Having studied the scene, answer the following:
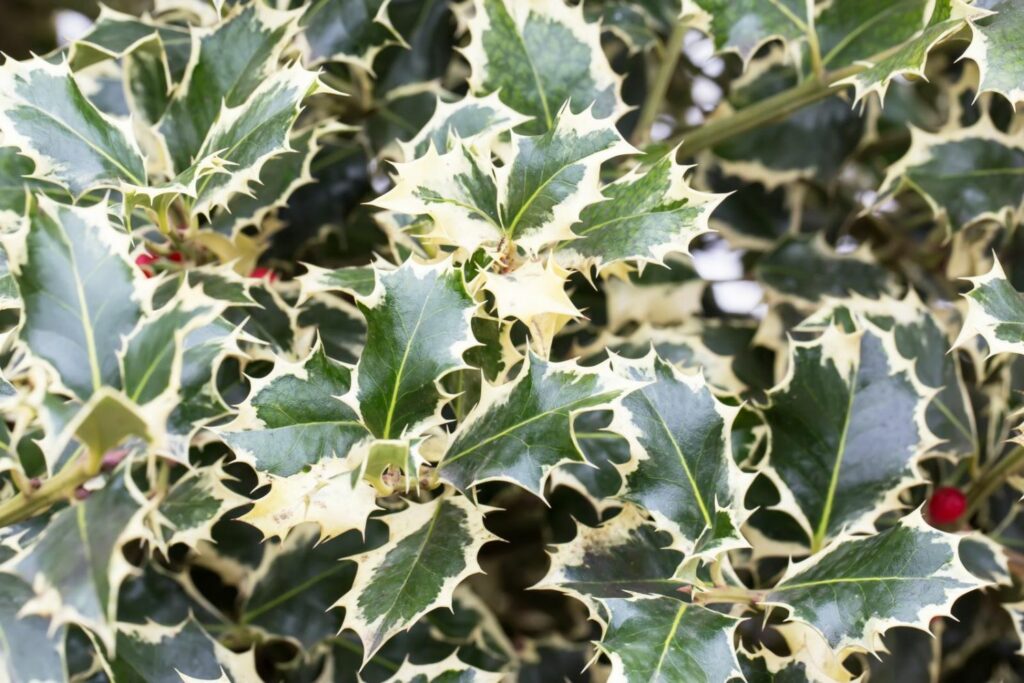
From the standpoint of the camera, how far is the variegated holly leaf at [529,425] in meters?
0.78

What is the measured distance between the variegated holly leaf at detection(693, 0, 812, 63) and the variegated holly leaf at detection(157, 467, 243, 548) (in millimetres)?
685

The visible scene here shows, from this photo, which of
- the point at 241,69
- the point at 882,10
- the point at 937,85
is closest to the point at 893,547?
the point at 882,10

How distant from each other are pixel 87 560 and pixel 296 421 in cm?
22

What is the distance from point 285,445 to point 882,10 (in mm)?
803

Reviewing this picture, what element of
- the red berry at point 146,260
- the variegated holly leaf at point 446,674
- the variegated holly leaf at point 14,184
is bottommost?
the variegated holly leaf at point 446,674

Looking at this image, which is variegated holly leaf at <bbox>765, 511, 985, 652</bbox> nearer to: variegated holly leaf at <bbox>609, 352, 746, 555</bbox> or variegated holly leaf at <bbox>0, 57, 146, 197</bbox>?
variegated holly leaf at <bbox>609, 352, 746, 555</bbox>

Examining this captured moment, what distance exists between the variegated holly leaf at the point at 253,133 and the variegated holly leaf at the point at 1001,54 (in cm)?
57

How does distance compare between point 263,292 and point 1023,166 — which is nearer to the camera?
point 263,292

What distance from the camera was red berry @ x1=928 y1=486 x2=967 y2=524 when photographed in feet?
3.77

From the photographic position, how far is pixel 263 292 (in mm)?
1072

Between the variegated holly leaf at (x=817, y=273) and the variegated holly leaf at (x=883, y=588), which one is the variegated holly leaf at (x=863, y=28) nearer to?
the variegated holly leaf at (x=817, y=273)

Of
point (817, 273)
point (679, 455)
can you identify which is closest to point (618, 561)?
point (679, 455)

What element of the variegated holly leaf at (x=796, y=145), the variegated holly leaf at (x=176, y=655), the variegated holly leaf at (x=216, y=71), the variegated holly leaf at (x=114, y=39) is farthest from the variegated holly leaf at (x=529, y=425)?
the variegated holly leaf at (x=796, y=145)

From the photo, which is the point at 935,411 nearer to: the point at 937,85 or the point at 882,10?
the point at 882,10
